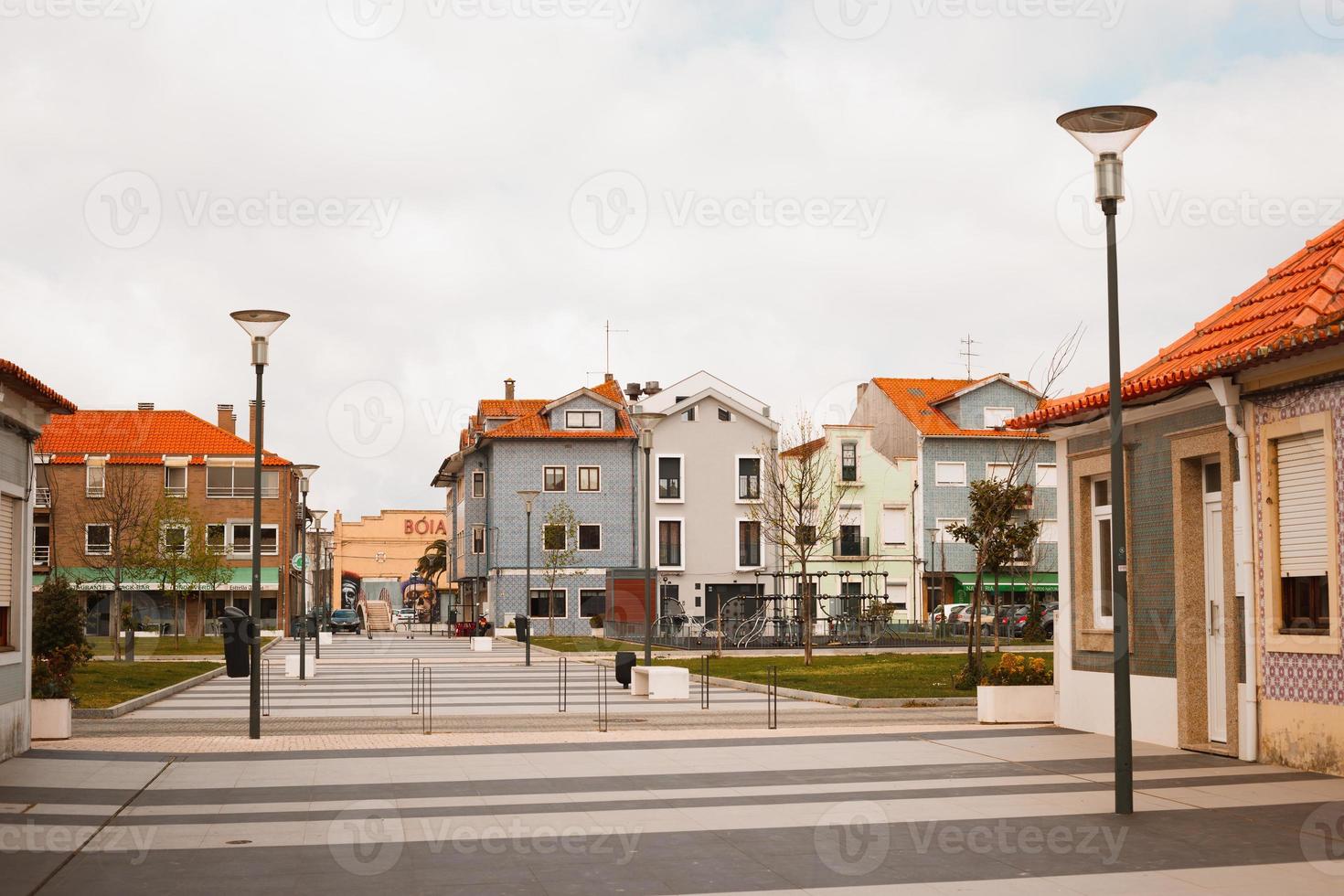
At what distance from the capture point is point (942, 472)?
6612cm

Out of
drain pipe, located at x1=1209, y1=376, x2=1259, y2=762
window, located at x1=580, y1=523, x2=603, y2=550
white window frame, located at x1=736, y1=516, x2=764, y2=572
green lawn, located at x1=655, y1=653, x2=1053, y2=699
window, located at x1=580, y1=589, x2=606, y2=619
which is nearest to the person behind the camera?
drain pipe, located at x1=1209, y1=376, x2=1259, y2=762

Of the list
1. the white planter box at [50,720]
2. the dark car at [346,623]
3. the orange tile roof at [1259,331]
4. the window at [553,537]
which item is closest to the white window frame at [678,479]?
the window at [553,537]

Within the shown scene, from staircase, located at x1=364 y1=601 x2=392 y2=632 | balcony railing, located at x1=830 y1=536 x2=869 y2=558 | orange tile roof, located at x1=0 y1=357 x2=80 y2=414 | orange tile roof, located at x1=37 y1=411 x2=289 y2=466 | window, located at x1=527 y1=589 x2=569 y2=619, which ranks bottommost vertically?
staircase, located at x1=364 y1=601 x2=392 y2=632

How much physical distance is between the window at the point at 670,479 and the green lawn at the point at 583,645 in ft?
30.9

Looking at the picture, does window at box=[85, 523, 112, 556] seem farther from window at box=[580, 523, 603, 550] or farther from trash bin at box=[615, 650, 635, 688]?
trash bin at box=[615, 650, 635, 688]

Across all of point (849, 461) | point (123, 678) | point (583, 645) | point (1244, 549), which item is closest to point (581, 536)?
point (849, 461)

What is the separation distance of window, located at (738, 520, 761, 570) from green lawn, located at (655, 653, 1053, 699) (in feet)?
87.3

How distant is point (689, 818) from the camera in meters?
11.0

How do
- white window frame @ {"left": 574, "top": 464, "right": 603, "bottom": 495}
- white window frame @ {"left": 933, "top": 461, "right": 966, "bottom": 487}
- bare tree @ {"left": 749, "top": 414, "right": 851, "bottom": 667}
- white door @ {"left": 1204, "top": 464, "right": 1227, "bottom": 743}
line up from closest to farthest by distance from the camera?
white door @ {"left": 1204, "top": 464, "right": 1227, "bottom": 743}
bare tree @ {"left": 749, "top": 414, "right": 851, "bottom": 667}
white window frame @ {"left": 933, "top": 461, "right": 966, "bottom": 487}
white window frame @ {"left": 574, "top": 464, "right": 603, "bottom": 495}

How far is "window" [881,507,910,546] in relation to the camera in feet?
215

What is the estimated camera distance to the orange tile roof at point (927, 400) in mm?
66125

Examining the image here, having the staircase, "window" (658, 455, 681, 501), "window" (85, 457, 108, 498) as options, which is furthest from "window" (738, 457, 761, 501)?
the staircase

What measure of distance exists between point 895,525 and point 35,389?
53464 mm

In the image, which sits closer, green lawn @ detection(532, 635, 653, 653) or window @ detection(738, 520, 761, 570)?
green lawn @ detection(532, 635, 653, 653)
